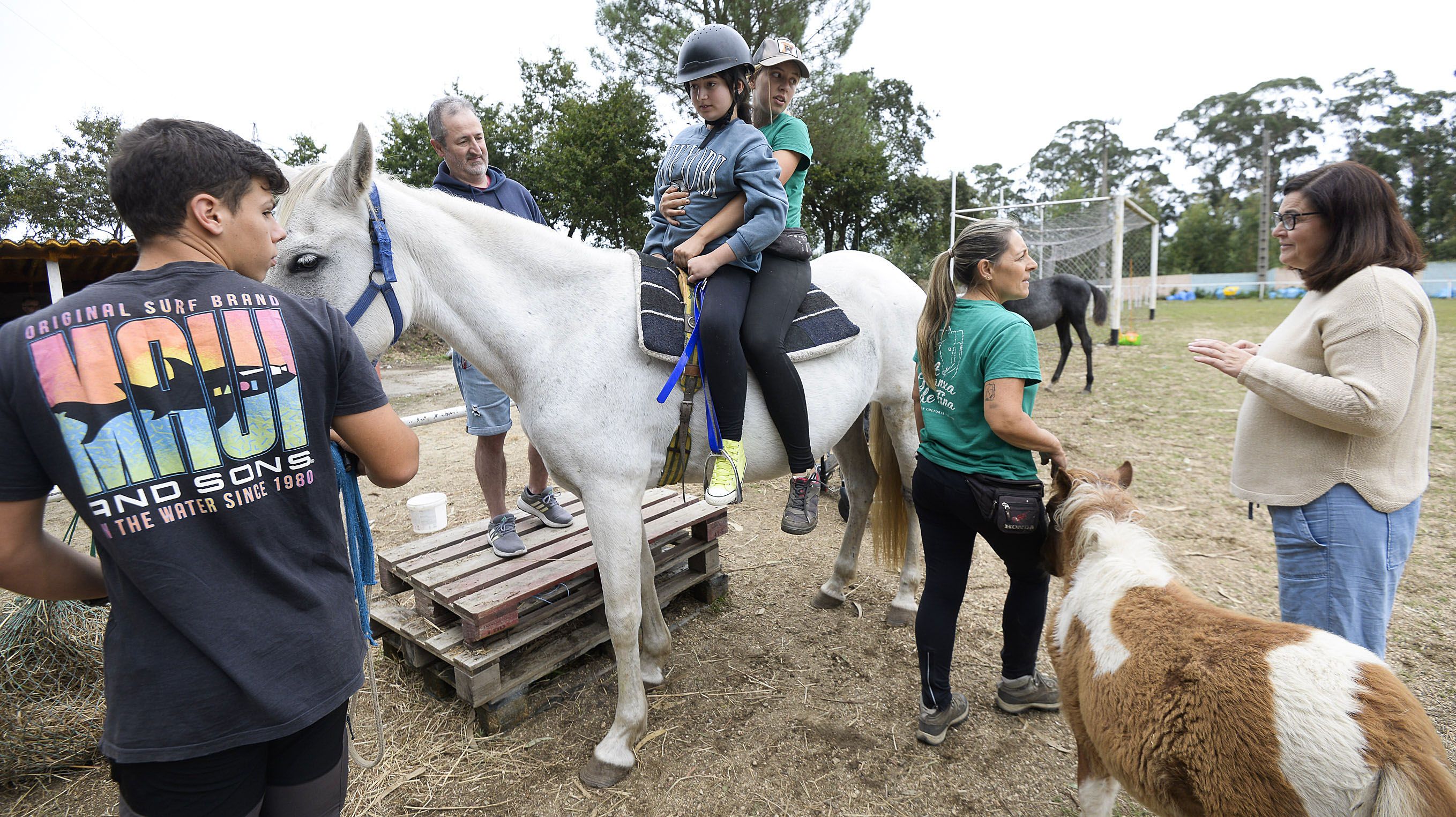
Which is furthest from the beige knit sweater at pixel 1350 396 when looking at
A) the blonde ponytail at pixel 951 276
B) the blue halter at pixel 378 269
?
the blue halter at pixel 378 269

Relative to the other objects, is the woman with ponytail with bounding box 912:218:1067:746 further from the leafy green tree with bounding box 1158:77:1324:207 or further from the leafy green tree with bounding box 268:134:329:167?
the leafy green tree with bounding box 1158:77:1324:207

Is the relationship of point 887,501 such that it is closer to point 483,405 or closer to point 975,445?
point 975,445

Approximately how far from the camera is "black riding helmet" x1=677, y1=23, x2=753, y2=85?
8.07 ft

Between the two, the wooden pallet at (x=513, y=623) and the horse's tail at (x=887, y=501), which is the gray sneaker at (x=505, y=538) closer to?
the wooden pallet at (x=513, y=623)

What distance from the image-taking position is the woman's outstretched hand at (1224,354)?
191 cm

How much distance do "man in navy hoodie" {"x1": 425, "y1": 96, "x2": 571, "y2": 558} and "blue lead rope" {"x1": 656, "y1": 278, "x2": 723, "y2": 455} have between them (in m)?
1.20

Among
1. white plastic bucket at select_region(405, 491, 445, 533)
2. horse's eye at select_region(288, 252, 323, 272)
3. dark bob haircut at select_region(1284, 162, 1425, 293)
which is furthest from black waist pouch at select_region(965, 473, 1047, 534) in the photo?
white plastic bucket at select_region(405, 491, 445, 533)

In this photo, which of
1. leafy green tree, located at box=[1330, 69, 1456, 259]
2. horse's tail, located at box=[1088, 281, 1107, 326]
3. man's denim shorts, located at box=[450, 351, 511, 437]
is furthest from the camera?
leafy green tree, located at box=[1330, 69, 1456, 259]

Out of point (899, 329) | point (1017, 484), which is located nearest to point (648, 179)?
point (899, 329)

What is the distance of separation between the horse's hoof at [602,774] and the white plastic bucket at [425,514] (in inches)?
109

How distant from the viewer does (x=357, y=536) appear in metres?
1.80

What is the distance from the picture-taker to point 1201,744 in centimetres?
149

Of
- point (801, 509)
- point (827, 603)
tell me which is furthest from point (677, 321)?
point (827, 603)

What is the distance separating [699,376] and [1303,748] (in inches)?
78.6
